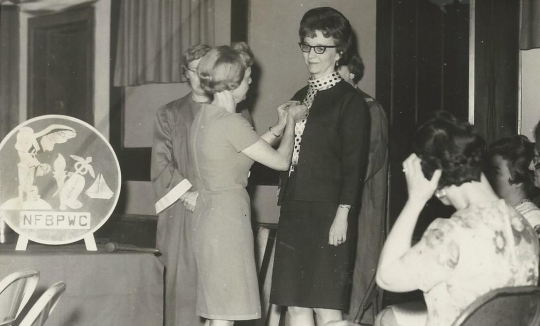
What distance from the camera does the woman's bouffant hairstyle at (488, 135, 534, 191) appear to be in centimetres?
286

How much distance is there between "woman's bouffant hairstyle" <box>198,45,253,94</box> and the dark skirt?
488 millimetres

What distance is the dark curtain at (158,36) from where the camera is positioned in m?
5.02

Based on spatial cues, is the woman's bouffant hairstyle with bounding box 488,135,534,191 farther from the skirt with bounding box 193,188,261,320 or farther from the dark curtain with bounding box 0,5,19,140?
the dark curtain with bounding box 0,5,19,140

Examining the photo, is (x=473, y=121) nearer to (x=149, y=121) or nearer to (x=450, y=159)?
(x=450, y=159)

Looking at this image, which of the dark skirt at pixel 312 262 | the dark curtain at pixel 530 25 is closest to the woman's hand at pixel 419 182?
the dark skirt at pixel 312 262

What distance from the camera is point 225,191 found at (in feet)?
8.59

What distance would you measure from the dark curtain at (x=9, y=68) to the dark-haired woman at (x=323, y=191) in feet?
12.7

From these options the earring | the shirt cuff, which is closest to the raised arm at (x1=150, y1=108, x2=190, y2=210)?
the shirt cuff

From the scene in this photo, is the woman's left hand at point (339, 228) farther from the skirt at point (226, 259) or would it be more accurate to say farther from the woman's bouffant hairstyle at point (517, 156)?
the woman's bouffant hairstyle at point (517, 156)

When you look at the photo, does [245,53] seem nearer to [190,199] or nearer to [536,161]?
[190,199]

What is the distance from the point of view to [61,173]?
9.09 feet

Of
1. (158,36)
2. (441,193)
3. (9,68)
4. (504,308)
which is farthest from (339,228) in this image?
(9,68)

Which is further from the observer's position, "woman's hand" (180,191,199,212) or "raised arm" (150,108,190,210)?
"raised arm" (150,108,190,210)

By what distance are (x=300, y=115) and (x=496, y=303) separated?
1.48 meters
